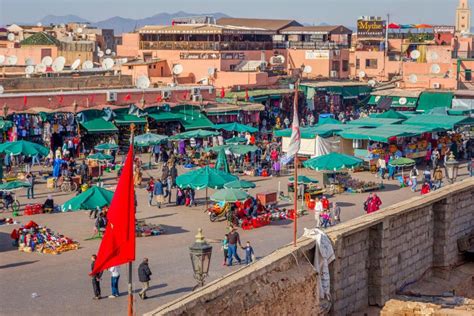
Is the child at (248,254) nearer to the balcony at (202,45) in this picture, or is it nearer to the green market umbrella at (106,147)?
the green market umbrella at (106,147)

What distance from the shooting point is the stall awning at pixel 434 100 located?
48500 millimetres

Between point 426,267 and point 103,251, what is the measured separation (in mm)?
9549

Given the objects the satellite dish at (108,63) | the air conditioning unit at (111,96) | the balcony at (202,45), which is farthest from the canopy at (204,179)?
the balcony at (202,45)

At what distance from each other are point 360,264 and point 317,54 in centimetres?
4531

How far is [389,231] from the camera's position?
1777cm

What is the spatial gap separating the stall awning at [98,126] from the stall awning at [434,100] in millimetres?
17405

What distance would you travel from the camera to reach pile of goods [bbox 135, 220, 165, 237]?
941 inches

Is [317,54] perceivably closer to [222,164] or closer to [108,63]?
[108,63]

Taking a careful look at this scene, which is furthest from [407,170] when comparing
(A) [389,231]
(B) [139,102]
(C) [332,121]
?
(A) [389,231]

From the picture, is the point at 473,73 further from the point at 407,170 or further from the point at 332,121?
the point at 407,170

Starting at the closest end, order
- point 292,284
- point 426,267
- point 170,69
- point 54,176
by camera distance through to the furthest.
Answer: point 292,284 → point 426,267 → point 54,176 → point 170,69

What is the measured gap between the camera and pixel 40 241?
74.1ft

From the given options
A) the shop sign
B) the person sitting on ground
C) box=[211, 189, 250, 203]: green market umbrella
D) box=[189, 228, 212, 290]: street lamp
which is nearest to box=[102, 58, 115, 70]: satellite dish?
the shop sign

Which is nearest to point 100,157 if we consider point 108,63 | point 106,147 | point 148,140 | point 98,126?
point 106,147
